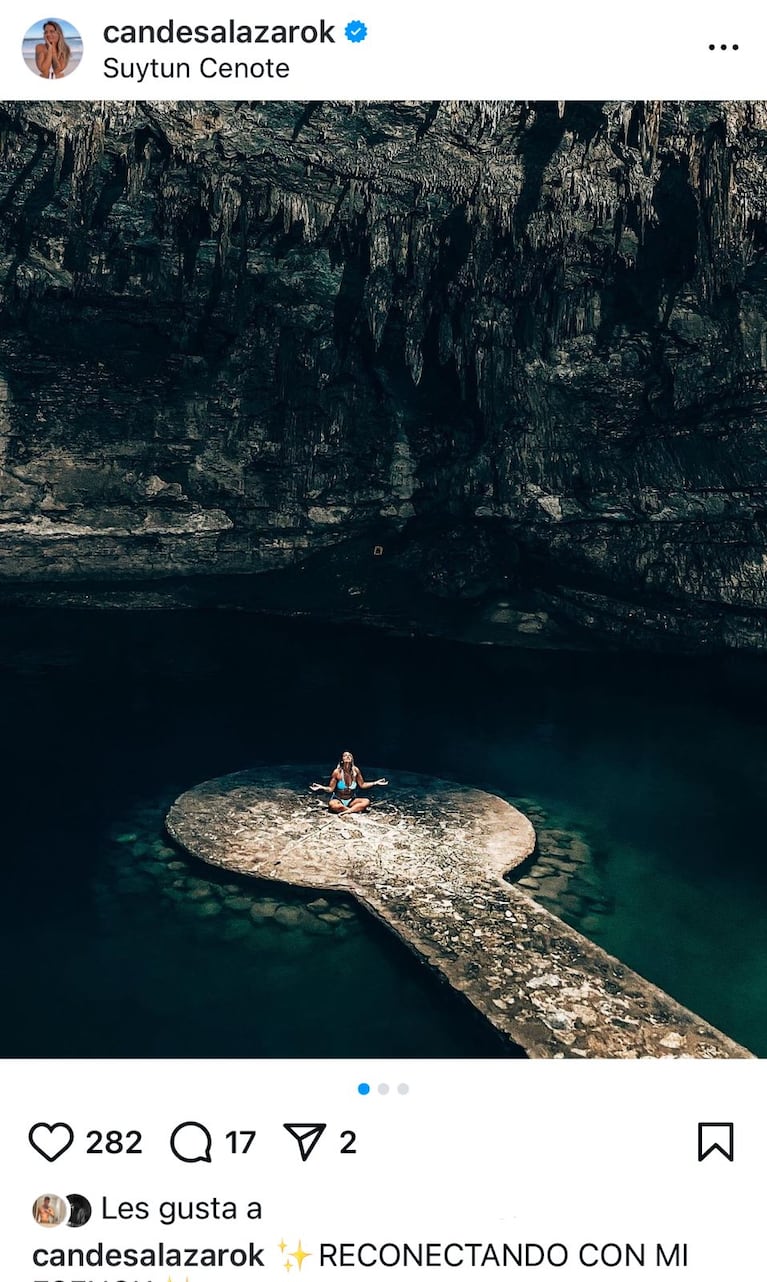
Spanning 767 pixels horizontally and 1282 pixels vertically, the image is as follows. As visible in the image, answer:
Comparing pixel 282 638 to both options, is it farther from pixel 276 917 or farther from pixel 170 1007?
pixel 170 1007

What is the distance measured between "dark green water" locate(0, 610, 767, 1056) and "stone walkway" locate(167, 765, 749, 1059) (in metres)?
0.30

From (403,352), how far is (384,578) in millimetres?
5021

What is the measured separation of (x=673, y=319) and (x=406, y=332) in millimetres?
4792

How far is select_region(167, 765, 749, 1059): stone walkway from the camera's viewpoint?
27.8 feet
